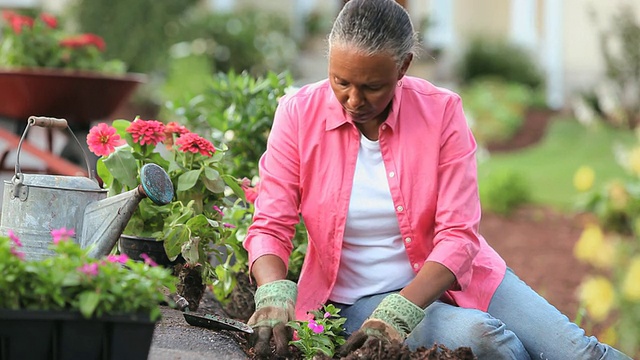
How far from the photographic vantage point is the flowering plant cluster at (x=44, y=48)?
7.17 meters

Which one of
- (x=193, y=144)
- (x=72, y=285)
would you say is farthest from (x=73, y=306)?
(x=193, y=144)

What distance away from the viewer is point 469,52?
19.2m

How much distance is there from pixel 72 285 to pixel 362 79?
1.07 meters

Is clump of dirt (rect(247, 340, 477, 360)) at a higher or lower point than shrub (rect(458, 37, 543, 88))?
higher

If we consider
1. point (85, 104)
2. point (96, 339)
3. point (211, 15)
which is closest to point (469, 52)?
point (211, 15)

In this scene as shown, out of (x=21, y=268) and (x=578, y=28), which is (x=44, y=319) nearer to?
(x=21, y=268)

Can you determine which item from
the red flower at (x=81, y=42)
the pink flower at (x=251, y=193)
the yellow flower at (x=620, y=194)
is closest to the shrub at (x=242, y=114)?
the pink flower at (x=251, y=193)

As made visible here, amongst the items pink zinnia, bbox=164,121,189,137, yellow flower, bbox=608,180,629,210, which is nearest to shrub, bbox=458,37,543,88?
yellow flower, bbox=608,180,629,210

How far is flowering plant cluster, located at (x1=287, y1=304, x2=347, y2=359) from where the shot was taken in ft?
9.94

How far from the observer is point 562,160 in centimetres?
1248

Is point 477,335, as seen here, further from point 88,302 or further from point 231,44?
point 231,44

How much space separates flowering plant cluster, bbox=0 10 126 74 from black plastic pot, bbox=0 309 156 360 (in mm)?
5047

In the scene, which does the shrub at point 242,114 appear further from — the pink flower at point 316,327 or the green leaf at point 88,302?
the green leaf at point 88,302

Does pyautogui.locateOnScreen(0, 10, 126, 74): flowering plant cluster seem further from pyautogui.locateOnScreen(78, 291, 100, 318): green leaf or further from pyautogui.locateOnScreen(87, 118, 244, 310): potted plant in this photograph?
pyautogui.locateOnScreen(78, 291, 100, 318): green leaf
